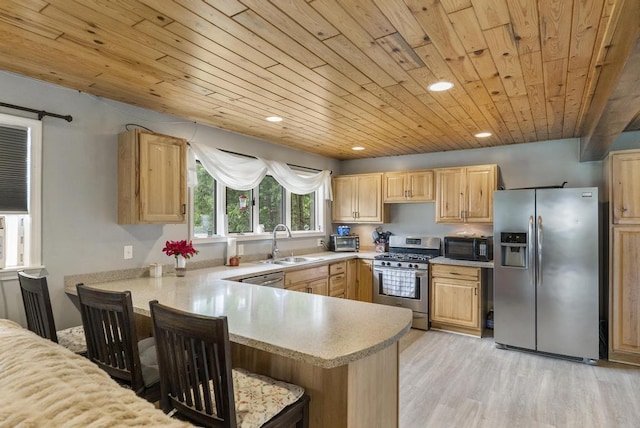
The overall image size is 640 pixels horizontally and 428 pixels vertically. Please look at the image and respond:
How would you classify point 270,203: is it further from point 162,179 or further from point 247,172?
point 162,179

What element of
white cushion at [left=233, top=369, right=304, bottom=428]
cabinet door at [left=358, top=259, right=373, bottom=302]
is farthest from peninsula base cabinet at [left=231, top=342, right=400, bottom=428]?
cabinet door at [left=358, top=259, right=373, bottom=302]

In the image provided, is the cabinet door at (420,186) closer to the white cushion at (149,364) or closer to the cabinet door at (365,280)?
the cabinet door at (365,280)

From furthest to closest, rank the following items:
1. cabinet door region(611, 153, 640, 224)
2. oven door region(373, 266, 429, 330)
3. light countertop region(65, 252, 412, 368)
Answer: oven door region(373, 266, 429, 330)
cabinet door region(611, 153, 640, 224)
light countertop region(65, 252, 412, 368)

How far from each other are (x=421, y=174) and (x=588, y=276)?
219 cm

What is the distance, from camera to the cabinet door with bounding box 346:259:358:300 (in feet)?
16.1

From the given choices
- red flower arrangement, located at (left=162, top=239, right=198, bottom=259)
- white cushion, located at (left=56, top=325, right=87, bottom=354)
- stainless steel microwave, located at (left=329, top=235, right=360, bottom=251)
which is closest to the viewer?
white cushion, located at (left=56, top=325, right=87, bottom=354)

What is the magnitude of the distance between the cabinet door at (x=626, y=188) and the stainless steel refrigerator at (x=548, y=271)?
0.19 m

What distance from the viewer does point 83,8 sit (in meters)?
1.59

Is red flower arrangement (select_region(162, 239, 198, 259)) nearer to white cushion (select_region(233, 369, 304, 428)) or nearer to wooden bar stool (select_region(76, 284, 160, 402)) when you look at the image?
wooden bar stool (select_region(76, 284, 160, 402))

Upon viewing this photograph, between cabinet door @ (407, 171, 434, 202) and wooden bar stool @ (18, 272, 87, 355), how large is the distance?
403 centimetres

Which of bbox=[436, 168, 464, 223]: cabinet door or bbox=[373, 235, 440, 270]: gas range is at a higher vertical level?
bbox=[436, 168, 464, 223]: cabinet door

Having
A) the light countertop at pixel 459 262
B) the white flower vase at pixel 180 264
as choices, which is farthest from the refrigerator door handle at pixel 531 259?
the white flower vase at pixel 180 264

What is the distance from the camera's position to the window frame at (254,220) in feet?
11.8

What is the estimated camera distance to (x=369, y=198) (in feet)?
17.6
